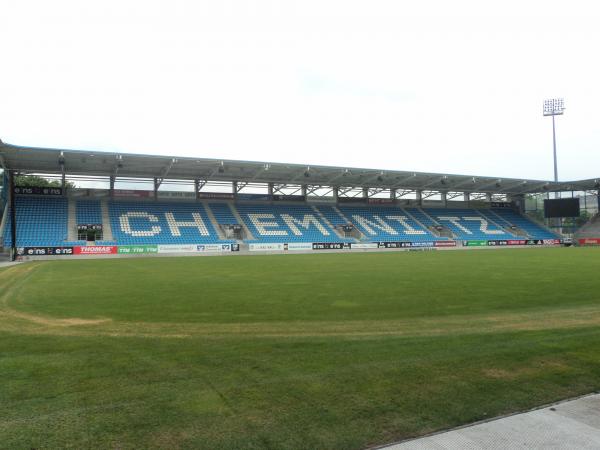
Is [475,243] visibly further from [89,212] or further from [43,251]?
[43,251]

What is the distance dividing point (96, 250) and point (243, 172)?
1638cm

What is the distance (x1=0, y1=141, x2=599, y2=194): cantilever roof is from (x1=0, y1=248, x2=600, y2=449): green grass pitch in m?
28.2

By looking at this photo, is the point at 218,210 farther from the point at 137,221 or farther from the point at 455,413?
the point at 455,413

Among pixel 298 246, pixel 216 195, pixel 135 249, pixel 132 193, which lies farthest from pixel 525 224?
pixel 132 193

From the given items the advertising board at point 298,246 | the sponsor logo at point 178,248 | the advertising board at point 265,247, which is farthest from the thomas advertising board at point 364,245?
the sponsor logo at point 178,248

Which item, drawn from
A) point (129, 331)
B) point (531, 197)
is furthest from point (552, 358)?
point (531, 197)

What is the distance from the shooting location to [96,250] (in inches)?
1396

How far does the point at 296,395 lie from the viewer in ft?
13.4

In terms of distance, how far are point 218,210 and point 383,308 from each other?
39.3 meters

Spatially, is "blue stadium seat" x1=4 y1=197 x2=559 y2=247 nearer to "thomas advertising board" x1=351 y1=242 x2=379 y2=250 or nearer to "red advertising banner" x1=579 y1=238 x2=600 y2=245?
"thomas advertising board" x1=351 y1=242 x2=379 y2=250

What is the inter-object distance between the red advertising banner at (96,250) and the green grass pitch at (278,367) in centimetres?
2752

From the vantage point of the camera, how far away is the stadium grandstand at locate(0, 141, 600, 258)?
3597 cm

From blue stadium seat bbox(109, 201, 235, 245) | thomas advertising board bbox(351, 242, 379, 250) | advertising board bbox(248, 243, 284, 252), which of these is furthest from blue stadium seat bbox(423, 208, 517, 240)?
blue stadium seat bbox(109, 201, 235, 245)

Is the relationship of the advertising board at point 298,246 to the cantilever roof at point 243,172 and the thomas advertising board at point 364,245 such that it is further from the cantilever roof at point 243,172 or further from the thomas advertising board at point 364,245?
the cantilever roof at point 243,172
